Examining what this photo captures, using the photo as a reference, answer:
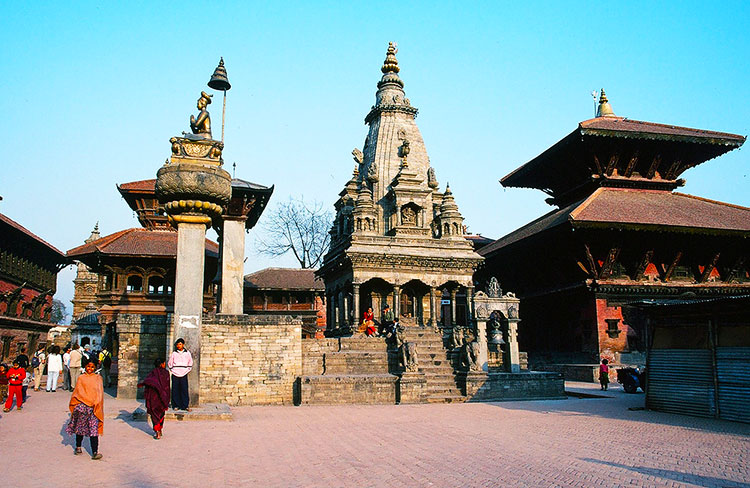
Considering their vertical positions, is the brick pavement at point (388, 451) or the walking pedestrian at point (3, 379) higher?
the walking pedestrian at point (3, 379)

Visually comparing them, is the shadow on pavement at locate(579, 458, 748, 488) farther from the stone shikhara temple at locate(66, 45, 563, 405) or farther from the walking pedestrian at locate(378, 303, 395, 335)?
the walking pedestrian at locate(378, 303, 395, 335)

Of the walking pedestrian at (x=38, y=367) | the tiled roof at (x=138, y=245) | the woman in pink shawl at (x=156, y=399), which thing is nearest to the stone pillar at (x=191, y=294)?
the woman in pink shawl at (x=156, y=399)

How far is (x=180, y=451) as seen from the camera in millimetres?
8383

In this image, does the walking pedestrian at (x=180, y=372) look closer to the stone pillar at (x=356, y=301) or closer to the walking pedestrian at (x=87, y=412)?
the walking pedestrian at (x=87, y=412)

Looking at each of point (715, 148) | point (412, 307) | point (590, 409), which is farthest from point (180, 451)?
point (715, 148)

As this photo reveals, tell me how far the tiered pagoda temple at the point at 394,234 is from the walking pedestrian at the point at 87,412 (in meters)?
18.5

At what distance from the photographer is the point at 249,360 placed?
1575 centimetres

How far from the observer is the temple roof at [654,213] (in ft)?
76.4

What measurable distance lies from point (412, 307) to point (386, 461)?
74.0ft

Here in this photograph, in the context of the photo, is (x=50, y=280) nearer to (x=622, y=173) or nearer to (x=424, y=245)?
(x=424, y=245)

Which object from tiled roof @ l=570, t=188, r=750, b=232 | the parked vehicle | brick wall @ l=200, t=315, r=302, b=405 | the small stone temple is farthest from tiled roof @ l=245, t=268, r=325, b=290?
the parked vehicle

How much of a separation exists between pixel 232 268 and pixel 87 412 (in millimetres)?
10790

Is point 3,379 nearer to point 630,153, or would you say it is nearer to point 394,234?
point 394,234

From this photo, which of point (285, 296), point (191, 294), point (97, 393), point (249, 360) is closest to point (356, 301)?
point (249, 360)
